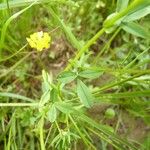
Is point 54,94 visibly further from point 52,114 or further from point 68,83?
point 68,83

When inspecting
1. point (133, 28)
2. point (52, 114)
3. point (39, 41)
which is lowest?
point (52, 114)

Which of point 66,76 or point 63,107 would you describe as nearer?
point 66,76

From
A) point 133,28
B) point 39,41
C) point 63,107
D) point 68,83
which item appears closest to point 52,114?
point 63,107

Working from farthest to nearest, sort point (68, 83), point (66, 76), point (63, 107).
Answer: point (68, 83)
point (63, 107)
point (66, 76)

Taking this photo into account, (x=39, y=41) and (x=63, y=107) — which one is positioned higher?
(x=39, y=41)

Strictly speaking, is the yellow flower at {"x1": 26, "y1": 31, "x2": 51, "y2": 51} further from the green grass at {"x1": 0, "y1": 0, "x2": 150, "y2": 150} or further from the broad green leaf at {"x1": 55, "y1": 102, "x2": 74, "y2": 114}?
the broad green leaf at {"x1": 55, "y1": 102, "x2": 74, "y2": 114}

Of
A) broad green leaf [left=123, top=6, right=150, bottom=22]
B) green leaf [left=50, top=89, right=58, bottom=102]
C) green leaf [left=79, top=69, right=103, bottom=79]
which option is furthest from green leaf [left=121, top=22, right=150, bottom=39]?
green leaf [left=50, top=89, right=58, bottom=102]

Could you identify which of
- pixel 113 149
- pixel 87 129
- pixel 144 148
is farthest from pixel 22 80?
pixel 144 148

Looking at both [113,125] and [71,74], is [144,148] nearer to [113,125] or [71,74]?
[113,125]

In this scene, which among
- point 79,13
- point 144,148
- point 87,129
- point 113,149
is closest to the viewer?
point 144,148
